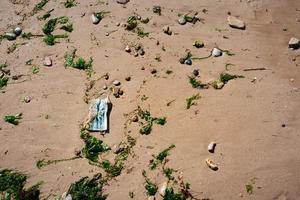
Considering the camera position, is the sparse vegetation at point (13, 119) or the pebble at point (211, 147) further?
the sparse vegetation at point (13, 119)

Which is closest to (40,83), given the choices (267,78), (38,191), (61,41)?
(61,41)

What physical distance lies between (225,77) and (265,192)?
69.1 inches

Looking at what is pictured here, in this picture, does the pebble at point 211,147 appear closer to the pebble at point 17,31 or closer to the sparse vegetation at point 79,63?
the sparse vegetation at point 79,63

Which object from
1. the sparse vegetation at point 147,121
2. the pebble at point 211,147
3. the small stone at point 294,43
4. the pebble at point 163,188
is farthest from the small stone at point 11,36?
the small stone at point 294,43

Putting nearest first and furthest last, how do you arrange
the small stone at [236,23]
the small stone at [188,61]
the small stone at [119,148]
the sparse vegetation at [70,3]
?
the small stone at [119,148]
the small stone at [188,61]
the small stone at [236,23]
the sparse vegetation at [70,3]

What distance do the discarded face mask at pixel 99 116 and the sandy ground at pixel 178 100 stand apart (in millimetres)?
130

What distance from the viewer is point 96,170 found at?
15.6 ft

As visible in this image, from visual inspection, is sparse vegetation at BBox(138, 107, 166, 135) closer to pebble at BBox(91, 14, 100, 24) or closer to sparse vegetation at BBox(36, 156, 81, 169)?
sparse vegetation at BBox(36, 156, 81, 169)

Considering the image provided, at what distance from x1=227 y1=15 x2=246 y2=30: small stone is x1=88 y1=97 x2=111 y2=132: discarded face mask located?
243cm

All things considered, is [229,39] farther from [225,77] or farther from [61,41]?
[61,41]

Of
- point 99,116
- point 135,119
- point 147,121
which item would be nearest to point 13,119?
point 99,116

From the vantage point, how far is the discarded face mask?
501cm

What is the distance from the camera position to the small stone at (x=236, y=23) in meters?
5.87

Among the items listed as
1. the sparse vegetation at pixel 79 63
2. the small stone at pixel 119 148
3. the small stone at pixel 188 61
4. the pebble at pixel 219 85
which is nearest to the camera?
the small stone at pixel 119 148
